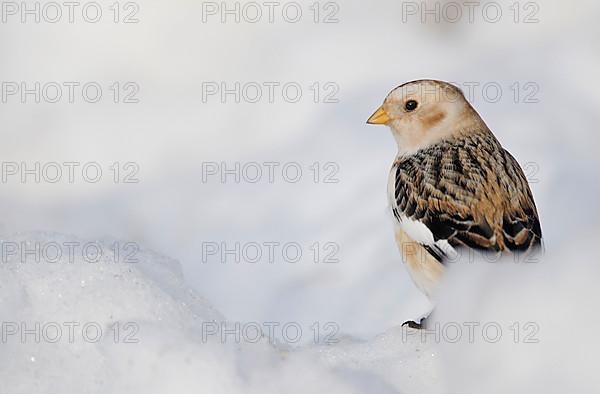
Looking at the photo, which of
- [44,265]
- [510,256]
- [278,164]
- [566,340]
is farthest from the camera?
[278,164]

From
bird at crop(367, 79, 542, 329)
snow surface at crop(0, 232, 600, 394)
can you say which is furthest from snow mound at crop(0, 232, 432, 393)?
bird at crop(367, 79, 542, 329)

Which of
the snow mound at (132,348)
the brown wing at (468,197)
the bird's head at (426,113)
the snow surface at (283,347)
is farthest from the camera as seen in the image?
the bird's head at (426,113)

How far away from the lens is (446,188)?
236 cm

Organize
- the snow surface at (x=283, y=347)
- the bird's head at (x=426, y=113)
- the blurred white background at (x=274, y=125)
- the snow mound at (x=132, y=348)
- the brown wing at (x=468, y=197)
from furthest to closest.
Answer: the blurred white background at (x=274, y=125) → the bird's head at (x=426, y=113) → the brown wing at (x=468, y=197) → the snow mound at (x=132, y=348) → the snow surface at (x=283, y=347)

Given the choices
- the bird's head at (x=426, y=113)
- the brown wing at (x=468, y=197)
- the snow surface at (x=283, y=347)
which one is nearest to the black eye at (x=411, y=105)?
the bird's head at (x=426, y=113)

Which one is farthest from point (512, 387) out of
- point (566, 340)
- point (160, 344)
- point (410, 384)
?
point (160, 344)

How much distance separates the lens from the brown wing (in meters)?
2.26

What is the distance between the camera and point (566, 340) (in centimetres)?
146

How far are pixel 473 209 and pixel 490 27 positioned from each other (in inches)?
74.4

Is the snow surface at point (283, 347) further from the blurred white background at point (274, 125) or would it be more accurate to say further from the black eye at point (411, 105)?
the blurred white background at point (274, 125)

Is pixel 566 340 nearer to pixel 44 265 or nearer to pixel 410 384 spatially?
pixel 410 384

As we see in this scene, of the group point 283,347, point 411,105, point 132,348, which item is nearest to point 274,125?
point 411,105

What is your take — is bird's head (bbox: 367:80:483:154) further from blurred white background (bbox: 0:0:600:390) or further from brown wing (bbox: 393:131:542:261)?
blurred white background (bbox: 0:0:600:390)

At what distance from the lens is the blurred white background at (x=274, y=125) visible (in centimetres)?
344
